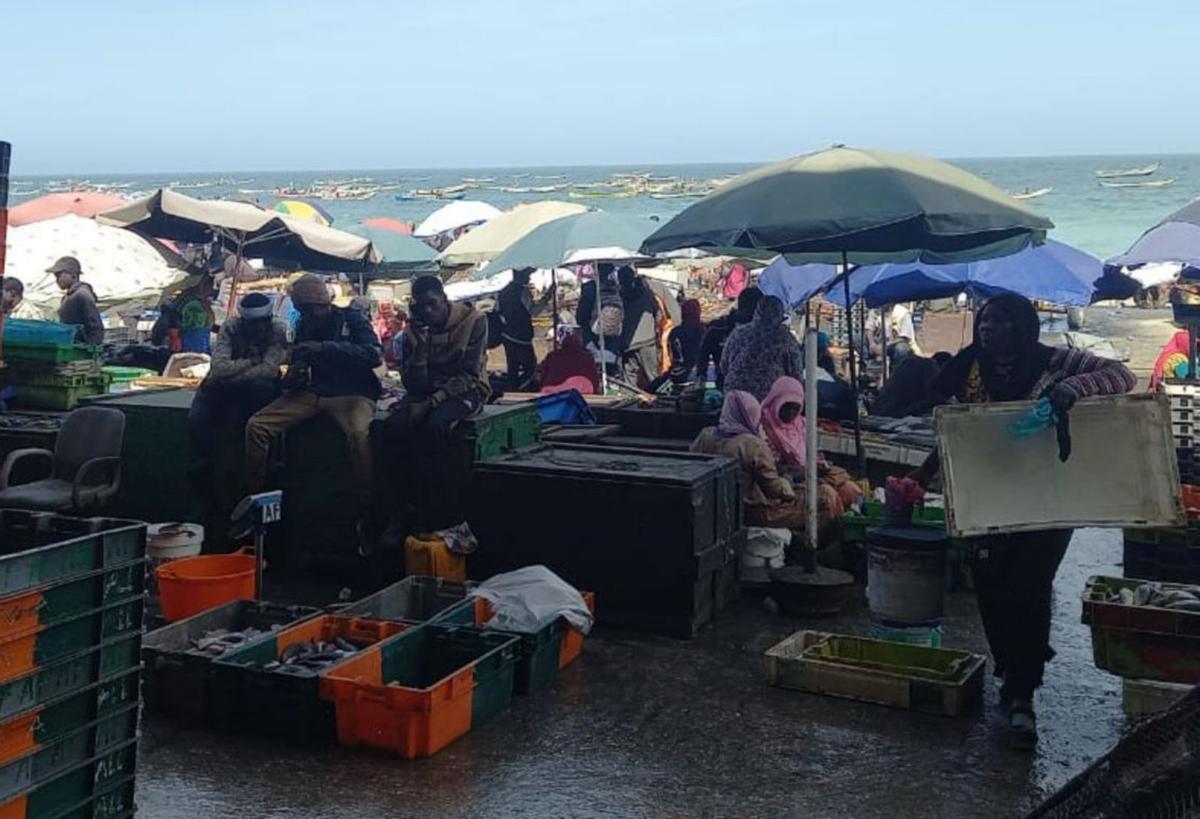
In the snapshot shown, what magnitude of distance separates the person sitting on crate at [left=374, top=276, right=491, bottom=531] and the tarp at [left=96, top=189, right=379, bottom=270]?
21.3 feet

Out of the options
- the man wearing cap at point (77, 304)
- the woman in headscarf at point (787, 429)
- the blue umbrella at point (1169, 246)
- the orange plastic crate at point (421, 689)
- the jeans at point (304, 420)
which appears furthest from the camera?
the blue umbrella at point (1169, 246)

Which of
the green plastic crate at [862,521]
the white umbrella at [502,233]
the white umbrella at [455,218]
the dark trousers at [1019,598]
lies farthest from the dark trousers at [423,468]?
the white umbrella at [455,218]

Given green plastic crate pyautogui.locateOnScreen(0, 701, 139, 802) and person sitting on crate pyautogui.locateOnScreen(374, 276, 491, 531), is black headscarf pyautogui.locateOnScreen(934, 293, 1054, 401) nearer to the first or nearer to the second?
person sitting on crate pyautogui.locateOnScreen(374, 276, 491, 531)

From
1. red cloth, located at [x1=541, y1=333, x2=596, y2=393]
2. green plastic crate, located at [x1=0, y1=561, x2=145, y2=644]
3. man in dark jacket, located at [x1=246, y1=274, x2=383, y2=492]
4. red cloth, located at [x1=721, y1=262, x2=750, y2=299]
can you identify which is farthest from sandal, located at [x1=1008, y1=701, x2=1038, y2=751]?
red cloth, located at [x1=721, y1=262, x2=750, y2=299]

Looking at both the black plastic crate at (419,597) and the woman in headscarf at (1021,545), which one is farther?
the black plastic crate at (419,597)

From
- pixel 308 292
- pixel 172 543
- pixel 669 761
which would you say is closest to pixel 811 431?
pixel 669 761

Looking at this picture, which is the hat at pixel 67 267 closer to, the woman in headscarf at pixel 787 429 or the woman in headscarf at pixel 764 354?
the woman in headscarf at pixel 764 354

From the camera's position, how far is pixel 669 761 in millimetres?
4980

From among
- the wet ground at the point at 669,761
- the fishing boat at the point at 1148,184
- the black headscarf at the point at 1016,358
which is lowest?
the wet ground at the point at 669,761

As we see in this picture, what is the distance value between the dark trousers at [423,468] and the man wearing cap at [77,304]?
19.2 ft

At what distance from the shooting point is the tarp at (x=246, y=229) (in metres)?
13.0

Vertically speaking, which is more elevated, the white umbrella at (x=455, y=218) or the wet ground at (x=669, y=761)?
the white umbrella at (x=455, y=218)

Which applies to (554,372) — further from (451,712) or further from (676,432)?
(451,712)

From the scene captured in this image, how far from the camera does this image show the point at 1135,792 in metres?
2.68
